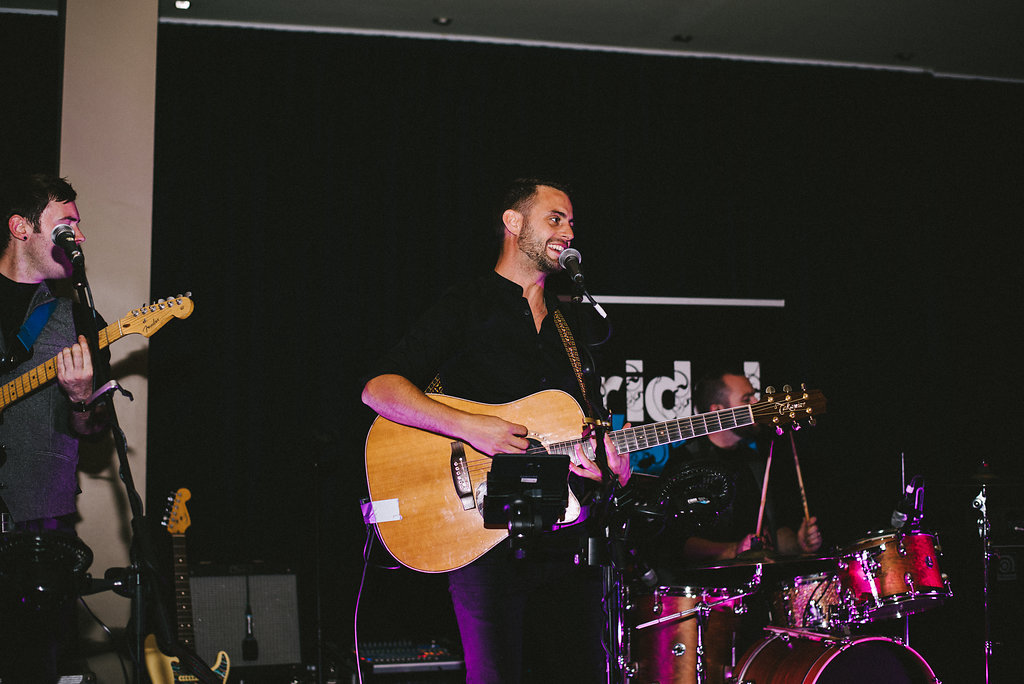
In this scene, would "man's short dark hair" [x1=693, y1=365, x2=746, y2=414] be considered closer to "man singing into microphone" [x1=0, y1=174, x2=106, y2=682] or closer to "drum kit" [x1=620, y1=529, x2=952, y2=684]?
"drum kit" [x1=620, y1=529, x2=952, y2=684]

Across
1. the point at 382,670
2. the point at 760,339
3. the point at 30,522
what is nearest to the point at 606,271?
the point at 760,339

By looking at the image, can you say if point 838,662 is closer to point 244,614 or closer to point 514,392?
point 514,392

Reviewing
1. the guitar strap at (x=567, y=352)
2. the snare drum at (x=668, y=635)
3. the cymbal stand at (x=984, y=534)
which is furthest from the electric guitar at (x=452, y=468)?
the cymbal stand at (x=984, y=534)

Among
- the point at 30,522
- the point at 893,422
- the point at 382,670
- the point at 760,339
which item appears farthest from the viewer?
the point at 893,422

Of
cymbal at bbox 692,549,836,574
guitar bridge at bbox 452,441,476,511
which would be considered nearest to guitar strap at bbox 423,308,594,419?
guitar bridge at bbox 452,441,476,511

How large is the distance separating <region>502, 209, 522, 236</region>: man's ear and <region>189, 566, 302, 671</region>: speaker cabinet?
2103 millimetres

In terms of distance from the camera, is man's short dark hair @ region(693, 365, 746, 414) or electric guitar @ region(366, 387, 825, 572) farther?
man's short dark hair @ region(693, 365, 746, 414)

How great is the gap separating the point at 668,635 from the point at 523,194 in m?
1.93

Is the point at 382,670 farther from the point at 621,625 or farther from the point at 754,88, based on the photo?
the point at 754,88

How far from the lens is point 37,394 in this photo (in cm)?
318

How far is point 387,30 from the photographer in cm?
542

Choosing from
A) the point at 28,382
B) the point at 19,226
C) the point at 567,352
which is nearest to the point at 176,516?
the point at 28,382

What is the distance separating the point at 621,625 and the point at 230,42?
13.8 ft

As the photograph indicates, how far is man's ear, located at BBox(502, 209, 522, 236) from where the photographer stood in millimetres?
3354
